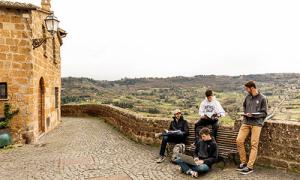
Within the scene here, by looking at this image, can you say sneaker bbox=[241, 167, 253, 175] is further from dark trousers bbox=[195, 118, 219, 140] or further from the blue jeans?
dark trousers bbox=[195, 118, 219, 140]

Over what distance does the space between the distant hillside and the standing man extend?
128ft

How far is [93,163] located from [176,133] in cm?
233

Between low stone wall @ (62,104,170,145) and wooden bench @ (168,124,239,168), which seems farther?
low stone wall @ (62,104,170,145)

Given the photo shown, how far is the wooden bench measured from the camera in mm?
7461

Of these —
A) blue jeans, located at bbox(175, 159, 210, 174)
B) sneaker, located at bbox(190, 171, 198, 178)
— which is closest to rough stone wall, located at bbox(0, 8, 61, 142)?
blue jeans, located at bbox(175, 159, 210, 174)

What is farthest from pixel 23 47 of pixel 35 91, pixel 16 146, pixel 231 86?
pixel 231 86

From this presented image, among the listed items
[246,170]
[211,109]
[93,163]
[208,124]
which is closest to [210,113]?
[211,109]

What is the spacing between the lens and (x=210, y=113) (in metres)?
8.28

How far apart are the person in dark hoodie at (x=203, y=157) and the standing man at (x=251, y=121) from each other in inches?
22.5

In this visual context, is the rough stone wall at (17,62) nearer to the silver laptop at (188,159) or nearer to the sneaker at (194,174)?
the silver laptop at (188,159)

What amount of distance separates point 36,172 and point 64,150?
2825 millimetres

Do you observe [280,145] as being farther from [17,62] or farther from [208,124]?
[17,62]

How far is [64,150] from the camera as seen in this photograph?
34.8 feet

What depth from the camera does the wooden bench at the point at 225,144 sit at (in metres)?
7.46
